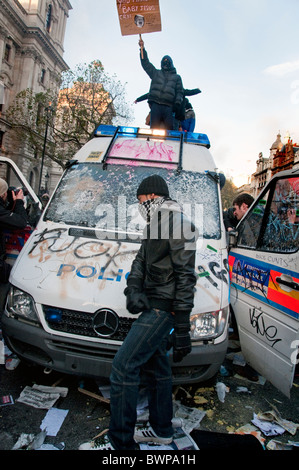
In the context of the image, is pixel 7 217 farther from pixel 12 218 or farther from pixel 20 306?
pixel 20 306

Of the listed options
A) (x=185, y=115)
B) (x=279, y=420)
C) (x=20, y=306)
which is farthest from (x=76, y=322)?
(x=185, y=115)

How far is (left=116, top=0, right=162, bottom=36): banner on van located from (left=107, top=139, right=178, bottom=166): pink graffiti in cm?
203

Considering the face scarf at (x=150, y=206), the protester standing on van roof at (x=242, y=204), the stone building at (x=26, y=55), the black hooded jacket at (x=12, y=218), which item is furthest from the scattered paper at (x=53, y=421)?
the stone building at (x=26, y=55)

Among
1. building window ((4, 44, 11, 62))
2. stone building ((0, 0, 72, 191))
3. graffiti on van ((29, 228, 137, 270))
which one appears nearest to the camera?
graffiti on van ((29, 228, 137, 270))

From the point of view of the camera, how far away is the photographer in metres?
3.77

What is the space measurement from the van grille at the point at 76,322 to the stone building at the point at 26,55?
3541 centimetres

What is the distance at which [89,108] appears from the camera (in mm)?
27141

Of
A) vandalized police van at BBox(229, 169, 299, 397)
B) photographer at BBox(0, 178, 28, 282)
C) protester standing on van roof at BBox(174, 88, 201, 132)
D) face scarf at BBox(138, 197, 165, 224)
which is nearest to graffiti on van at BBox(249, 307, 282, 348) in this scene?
vandalized police van at BBox(229, 169, 299, 397)

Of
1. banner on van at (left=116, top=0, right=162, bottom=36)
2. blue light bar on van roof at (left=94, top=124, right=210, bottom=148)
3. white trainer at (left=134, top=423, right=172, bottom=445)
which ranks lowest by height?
white trainer at (left=134, top=423, right=172, bottom=445)

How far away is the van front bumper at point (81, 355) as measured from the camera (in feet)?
8.30

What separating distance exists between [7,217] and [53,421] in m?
2.25

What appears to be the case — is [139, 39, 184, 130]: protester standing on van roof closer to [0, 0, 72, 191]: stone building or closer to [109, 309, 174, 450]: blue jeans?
[109, 309, 174, 450]: blue jeans

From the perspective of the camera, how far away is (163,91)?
5688 millimetres
